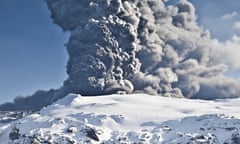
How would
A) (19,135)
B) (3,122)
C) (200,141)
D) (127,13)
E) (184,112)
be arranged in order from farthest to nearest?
(127,13) < (3,122) < (184,112) < (19,135) < (200,141)

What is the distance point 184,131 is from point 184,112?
65.1ft

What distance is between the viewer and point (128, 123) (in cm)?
14712

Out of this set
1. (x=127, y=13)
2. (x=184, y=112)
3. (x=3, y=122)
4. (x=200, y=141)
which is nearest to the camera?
(x=200, y=141)

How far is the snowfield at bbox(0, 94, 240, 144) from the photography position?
134 m

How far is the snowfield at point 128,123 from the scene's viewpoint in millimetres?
134500

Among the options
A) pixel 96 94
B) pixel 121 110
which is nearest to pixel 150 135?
pixel 121 110

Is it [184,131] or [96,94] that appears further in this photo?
[96,94]

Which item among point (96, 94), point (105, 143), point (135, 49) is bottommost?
point (105, 143)

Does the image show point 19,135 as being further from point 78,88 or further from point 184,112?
point 78,88

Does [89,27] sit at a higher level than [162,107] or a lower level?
higher

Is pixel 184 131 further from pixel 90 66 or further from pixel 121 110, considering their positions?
pixel 90 66

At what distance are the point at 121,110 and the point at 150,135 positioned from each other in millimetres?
21127

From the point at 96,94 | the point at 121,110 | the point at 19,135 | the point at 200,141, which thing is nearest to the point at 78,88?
the point at 96,94

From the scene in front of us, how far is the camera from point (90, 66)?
19312 cm
